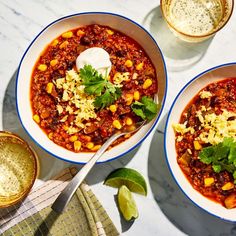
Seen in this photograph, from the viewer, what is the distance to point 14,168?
3770 millimetres

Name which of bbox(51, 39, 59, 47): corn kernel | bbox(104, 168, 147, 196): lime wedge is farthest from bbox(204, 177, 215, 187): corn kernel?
bbox(51, 39, 59, 47): corn kernel

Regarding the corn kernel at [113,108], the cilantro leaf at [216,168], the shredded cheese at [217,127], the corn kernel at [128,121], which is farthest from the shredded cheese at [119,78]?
the cilantro leaf at [216,168]

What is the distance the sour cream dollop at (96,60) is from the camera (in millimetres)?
3617

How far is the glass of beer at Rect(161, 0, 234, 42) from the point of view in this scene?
12.6 feet

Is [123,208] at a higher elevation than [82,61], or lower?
lower

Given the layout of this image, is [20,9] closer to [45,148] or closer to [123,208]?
[45,148]

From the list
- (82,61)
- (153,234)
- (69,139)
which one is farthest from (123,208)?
(82,61)

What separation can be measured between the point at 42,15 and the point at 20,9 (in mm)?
183

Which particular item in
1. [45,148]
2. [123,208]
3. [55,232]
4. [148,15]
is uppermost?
[148,15]

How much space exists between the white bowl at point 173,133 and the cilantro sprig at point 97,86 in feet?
1.48

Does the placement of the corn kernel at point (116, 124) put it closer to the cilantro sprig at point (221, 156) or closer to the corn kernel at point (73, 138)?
the corn kernel at point (73, 138)

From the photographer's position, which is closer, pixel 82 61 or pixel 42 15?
pixel 82 61

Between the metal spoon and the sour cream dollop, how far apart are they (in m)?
0.46

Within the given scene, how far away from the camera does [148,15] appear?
3922 mm
